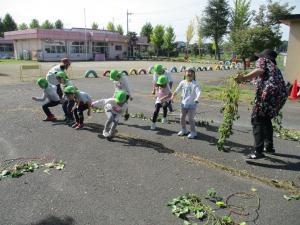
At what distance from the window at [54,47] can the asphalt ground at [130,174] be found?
139 ft

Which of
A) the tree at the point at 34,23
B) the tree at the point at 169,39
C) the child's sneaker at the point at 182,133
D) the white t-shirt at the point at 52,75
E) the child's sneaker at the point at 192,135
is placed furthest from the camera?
the tree at the point at 34,23

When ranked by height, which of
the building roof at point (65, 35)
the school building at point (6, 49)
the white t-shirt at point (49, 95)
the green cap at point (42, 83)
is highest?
the building roof at point (65, 35)

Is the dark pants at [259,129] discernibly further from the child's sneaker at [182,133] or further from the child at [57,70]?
the child at [57,70]

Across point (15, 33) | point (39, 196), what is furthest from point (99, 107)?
point (15, 33)

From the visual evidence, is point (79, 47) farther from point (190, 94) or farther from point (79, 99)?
point (190, 94)

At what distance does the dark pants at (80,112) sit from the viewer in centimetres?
772

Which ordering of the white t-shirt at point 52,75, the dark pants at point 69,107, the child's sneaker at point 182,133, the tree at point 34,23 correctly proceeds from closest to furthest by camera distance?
the child's sneaker at point 182,133 → the dark pants at point 69,107 → the white t-shirt at point 52,75 → the tree at point 34,23

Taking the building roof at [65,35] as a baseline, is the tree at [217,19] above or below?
above

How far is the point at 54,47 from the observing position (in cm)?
4825

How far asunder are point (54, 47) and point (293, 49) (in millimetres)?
40843

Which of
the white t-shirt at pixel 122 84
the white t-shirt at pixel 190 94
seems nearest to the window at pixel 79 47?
the white t-shirt at pixel 122 84

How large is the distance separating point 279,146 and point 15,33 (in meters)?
54.7

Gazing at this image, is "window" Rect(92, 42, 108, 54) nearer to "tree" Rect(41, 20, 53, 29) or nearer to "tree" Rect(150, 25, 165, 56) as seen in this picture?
"tree" Rect(150, 25, 165, 56)

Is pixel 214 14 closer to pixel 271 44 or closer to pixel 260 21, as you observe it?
pixel 260 21
